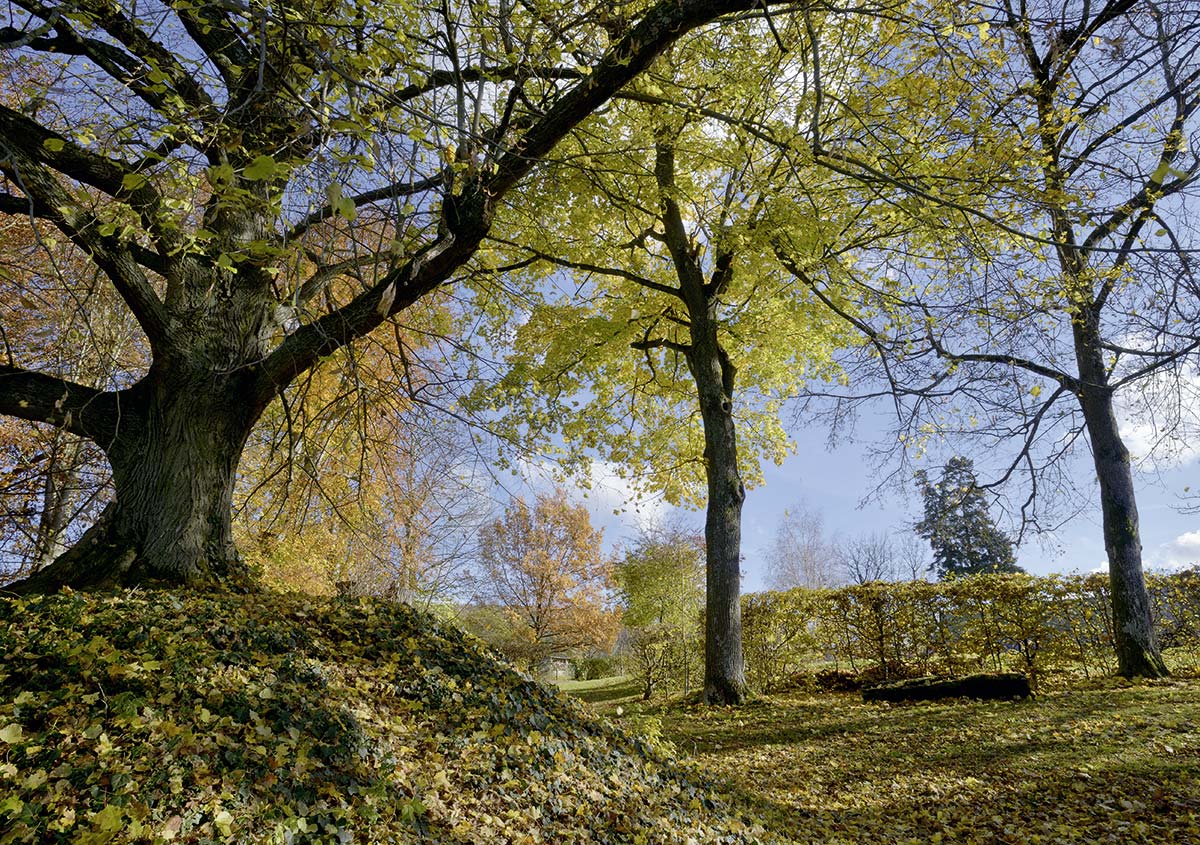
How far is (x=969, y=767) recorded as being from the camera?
508cm

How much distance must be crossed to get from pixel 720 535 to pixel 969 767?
3.75m

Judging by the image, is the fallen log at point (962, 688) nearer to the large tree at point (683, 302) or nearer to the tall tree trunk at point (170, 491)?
the large tree at point (683, 302)

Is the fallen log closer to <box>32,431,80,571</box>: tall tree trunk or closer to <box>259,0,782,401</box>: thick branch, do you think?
<box>259,0,782,401</box>: thick branch

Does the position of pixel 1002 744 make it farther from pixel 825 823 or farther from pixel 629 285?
pixel 629 285

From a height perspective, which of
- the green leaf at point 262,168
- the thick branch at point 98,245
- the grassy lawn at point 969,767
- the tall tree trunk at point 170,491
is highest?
the thick branch at point 98,245

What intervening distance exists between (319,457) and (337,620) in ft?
7.24

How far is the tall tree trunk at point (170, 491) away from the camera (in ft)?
13.6

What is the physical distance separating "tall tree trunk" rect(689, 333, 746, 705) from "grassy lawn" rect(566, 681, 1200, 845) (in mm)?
475

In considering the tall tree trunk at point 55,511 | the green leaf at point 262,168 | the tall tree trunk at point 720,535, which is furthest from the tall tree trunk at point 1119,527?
the tall tree trunk at point 55,511

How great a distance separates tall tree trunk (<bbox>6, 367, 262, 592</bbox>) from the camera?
416 cm

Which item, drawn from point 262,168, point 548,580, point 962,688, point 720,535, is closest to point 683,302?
point 720,535

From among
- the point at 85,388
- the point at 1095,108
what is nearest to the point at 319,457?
the point at 85,388

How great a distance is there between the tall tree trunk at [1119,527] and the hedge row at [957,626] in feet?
1.86

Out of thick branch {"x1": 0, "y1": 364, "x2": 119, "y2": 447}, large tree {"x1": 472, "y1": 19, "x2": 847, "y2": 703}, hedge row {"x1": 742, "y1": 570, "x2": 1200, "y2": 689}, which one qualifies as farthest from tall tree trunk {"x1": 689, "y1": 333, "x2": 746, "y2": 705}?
thick branch {"x1": 0, "y1": 364, "x2": 119, "y2": 447}
